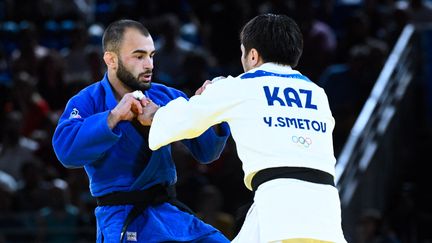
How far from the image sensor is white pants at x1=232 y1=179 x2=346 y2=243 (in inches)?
192

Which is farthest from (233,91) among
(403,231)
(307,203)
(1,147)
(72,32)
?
(72,32)

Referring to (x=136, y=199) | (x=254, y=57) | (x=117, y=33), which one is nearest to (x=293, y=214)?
(x=254, y=57)

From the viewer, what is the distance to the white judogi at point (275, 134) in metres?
4.91

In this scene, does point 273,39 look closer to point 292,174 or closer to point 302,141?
point 302,141

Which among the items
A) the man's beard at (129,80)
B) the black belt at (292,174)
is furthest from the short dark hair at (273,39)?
the man's beard at (129,80)

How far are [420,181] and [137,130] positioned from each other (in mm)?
5896

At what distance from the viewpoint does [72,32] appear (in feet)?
47.1

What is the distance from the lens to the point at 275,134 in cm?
501

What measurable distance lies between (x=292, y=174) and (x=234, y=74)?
708 centimetres

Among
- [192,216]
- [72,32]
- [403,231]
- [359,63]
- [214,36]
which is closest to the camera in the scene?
[192,216]

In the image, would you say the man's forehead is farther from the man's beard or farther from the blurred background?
the blurred background

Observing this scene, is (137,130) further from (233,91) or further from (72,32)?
(72,32)

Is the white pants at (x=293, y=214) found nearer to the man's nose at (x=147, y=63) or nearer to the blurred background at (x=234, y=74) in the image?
the man's nose at (x=147, y=63)

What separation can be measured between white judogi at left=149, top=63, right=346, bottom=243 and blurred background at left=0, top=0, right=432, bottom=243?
435 cm
